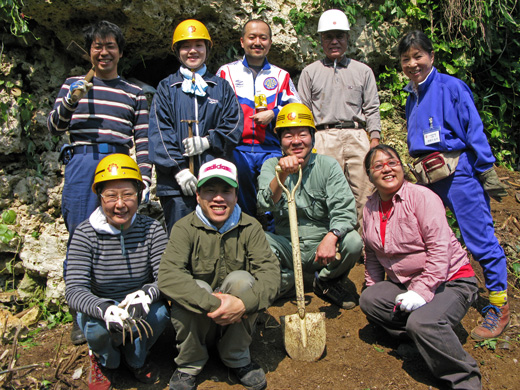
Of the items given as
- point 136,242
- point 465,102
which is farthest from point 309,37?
point 136,242

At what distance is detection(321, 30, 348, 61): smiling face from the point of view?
14.7ft

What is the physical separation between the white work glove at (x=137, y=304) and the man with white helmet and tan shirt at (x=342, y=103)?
7.75 ft

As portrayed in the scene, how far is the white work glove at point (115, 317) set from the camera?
2574 mm

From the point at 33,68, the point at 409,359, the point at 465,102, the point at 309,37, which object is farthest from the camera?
the point at 309,37

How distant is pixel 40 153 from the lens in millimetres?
4504

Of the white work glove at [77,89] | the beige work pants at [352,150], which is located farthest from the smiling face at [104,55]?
the beige work pants at [352,150]

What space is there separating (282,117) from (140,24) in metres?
2.05

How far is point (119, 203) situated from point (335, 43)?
285 cm

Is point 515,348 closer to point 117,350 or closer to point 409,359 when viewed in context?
point 409,359

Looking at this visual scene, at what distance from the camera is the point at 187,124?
3.62m

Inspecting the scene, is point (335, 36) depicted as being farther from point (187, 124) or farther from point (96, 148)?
point (96, 148)

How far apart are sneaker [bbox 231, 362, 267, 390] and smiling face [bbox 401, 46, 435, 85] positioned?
2662 millimetres

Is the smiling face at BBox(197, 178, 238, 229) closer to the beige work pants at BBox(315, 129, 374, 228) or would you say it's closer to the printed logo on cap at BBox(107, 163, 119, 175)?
the printed logo on cap at BBox(107, 163, 119, 175)

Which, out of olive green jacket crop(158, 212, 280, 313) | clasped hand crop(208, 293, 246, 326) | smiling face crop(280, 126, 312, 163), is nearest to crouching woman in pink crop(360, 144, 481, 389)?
smiling face crop(280, 126, 312, 163)
